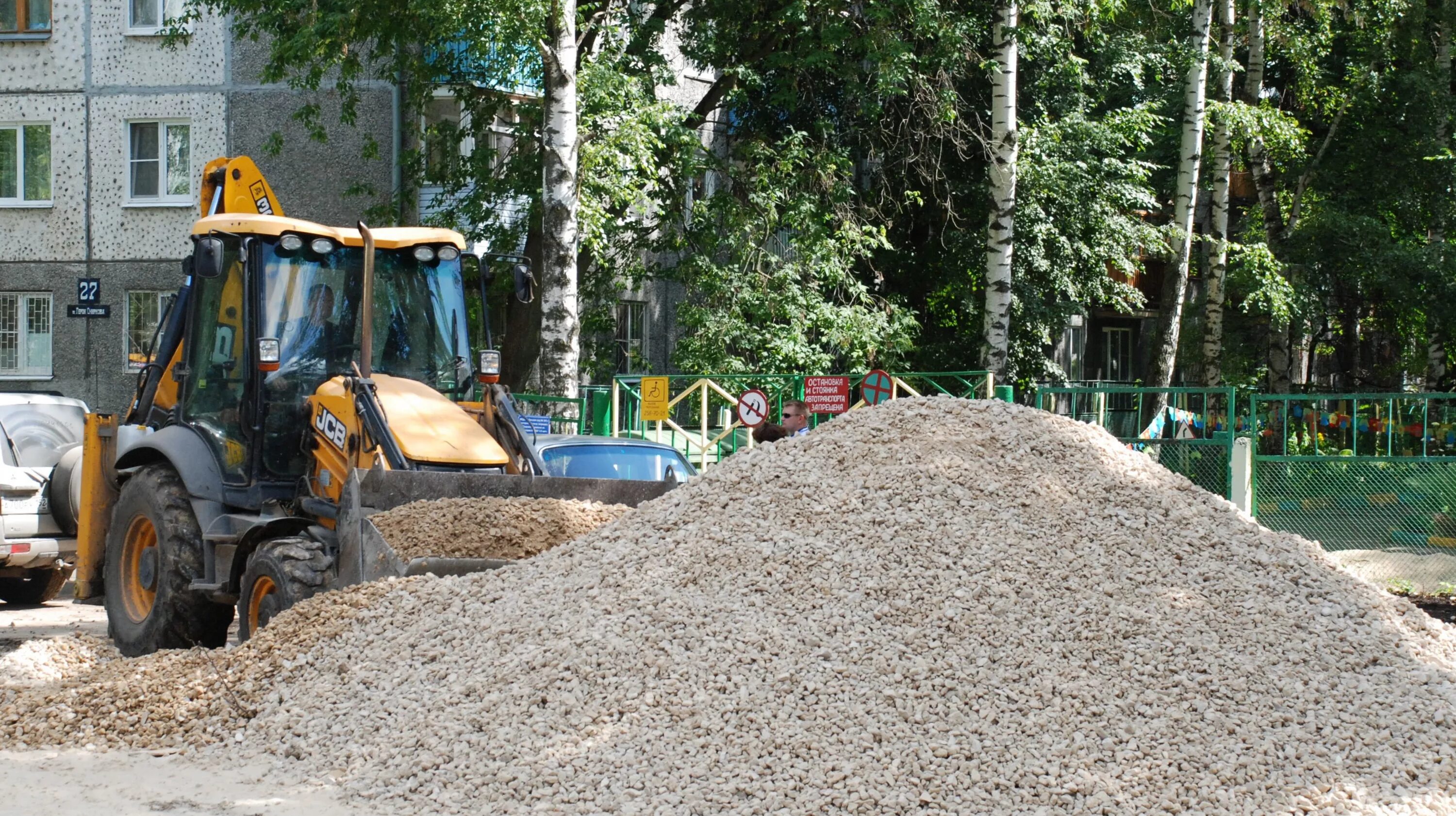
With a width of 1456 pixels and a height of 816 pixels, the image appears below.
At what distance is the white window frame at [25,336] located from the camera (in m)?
24.2

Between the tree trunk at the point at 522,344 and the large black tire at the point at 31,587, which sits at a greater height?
the tree trunk at the point at 522,344

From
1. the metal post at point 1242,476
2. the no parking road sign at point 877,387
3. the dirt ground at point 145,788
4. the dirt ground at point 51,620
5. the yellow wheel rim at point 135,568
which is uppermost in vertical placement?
the no parking road sign at point 877,387

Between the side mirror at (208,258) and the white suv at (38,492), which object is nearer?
the side mirror at (208,258)

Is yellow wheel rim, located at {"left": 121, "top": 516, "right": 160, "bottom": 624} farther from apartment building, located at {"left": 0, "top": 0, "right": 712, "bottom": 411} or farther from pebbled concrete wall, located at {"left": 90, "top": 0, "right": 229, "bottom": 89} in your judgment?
pebbled concrete wall, located at {"left": 90, "top": 0, "right": 229, "bottom": 89}

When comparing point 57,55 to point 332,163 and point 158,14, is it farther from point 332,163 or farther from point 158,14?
point 332,163

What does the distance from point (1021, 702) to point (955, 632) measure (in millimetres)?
554

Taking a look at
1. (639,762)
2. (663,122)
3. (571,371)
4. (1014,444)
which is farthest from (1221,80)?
(639,762)

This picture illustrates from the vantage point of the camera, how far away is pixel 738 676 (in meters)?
6.16

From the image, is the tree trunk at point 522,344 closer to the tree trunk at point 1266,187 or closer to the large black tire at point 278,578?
the tree trunk at point 1266,187

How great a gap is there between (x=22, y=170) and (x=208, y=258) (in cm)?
1884

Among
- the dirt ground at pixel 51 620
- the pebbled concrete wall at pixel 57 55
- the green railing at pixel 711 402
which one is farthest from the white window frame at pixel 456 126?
the dirt ground at pixel 51 620

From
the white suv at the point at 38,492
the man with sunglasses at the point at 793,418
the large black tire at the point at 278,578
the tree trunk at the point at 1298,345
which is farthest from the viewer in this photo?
the tree trunk at the point at 1298,345

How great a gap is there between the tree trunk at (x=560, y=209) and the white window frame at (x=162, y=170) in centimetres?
1166

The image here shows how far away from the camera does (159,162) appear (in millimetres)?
24266
